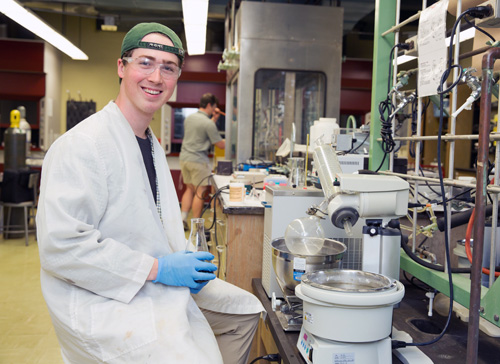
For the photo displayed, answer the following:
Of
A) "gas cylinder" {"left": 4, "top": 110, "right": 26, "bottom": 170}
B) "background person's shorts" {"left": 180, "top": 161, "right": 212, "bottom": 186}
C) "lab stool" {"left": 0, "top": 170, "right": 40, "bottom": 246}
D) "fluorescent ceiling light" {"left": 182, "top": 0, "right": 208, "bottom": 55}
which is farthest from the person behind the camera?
"background person's shorts" {"left": 180, "top": 161, "right": 212, "bottom": 186}

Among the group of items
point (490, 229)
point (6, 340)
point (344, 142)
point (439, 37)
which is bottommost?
point (6, 340)

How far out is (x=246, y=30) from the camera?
5.18 metres

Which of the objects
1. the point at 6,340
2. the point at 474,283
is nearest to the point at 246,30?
the point at 6,340

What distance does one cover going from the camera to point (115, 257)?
1404 millimetres

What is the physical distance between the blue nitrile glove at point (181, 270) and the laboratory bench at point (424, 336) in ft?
1.05

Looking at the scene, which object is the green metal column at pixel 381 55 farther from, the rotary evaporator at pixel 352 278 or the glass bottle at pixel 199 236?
the glass bottle at pixel 199 236

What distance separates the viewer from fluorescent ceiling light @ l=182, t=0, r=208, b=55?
176 inches

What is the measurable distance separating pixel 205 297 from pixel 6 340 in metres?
1.94

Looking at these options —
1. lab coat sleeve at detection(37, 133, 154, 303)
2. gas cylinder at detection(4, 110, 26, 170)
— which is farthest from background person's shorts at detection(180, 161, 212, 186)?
lab coat sleeve at detection(37, 133, 154, 303)

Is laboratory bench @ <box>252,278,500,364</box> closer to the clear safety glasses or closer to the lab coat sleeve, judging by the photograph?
the lab coat sleeve

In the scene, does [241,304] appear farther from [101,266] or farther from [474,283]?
[474,283]

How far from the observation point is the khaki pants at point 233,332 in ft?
6.01

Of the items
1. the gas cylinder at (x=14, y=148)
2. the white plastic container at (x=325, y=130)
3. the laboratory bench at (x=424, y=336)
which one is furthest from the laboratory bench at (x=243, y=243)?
the gas cylinder at (x=14, y=148)

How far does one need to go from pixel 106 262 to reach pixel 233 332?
27.3 inches
